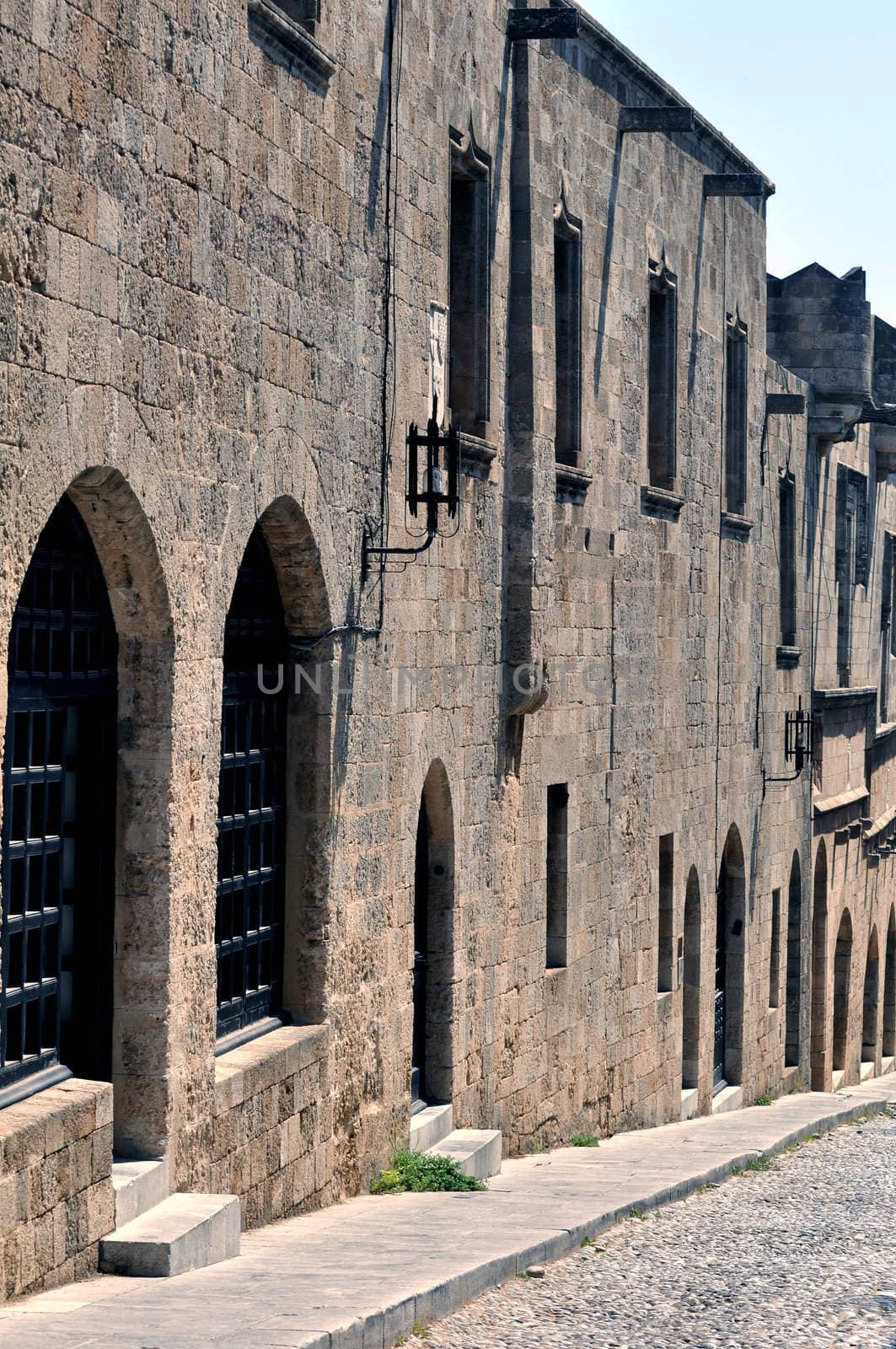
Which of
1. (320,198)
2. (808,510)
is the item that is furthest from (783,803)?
(320,198)

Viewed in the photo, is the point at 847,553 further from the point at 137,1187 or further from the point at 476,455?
the point at 137,1187

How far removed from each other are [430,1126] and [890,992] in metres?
21.7

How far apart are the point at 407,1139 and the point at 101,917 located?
3.51 metres

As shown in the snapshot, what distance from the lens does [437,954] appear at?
11.8 m

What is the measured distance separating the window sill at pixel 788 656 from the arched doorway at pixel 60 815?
1472cm

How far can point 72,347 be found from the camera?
710 cm

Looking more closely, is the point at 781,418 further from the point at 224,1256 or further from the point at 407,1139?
the point at 224,1256

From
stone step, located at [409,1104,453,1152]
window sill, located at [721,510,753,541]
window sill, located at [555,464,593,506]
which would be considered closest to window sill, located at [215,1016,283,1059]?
stone step, located at [409,1104,453,1152]

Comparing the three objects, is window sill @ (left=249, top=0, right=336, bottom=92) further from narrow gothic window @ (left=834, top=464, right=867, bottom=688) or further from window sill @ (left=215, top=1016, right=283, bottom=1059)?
narrow gothic window @ (left=834, top=464, right=867, bottom=688)

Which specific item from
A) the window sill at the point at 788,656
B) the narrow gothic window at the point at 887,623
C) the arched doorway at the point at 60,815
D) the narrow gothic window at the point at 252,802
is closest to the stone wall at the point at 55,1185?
the arched doorway at the point at 60,815

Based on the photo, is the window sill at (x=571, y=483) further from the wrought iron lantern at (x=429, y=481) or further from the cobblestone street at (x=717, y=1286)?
the cobblestone street at (x=717, y=1286)

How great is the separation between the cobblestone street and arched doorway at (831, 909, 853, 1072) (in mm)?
14573

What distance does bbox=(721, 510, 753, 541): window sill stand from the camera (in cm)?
1927

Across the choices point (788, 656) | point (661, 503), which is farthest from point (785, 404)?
point (661, 503)
